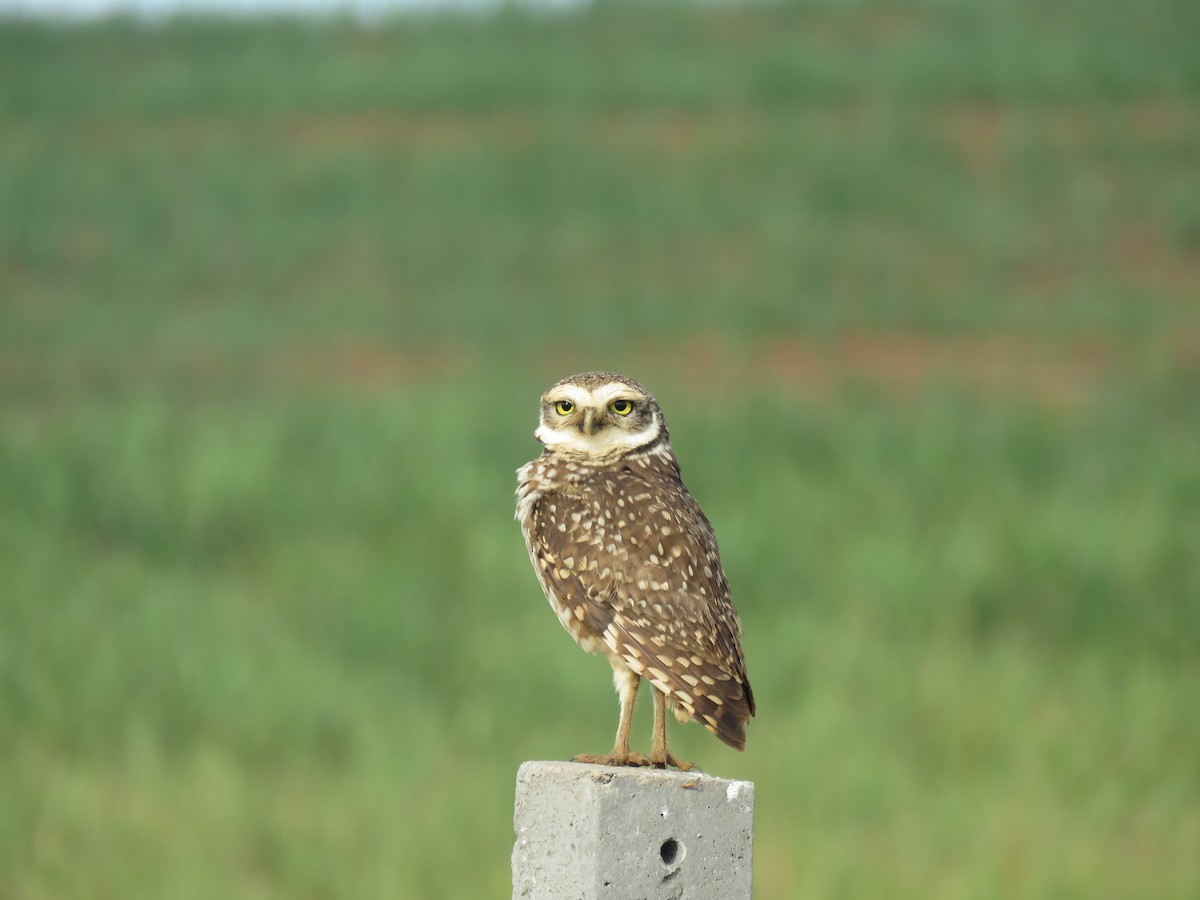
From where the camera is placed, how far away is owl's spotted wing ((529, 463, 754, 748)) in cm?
425

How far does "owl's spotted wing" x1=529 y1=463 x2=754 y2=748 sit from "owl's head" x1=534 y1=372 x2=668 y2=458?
9cm

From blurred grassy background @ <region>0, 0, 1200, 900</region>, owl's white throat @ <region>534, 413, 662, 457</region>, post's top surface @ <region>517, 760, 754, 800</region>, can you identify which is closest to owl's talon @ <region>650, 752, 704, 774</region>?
post's top surface @ <region>517, 760, 754, 800</region>

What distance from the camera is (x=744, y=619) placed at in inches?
605

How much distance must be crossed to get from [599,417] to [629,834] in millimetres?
1189

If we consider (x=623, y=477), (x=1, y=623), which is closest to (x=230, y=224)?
(x=1, y=623)

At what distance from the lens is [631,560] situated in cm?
443

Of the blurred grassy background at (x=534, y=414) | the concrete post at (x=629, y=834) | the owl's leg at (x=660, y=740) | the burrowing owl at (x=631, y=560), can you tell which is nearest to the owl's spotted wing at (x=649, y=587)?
the burrowing owl at (x=631, y=560)

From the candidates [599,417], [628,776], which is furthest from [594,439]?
[628,776]

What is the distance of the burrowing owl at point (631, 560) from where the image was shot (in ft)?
14.0

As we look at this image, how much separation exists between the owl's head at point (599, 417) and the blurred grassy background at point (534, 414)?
5931 millimetres

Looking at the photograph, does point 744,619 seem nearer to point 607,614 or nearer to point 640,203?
Answer: point 607,614

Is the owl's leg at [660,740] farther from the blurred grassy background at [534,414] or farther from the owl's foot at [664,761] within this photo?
the blurred grassy background at [534,414]

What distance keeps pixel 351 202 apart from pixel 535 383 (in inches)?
340

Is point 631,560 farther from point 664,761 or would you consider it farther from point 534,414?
point 534,414
